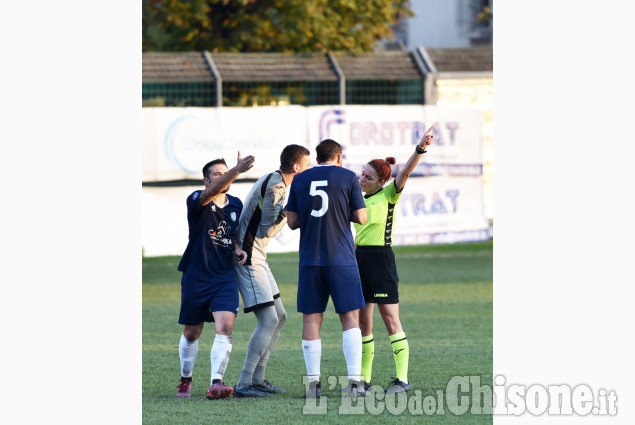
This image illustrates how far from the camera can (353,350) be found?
23.3 ft

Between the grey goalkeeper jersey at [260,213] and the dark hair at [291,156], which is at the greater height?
the dark hair at [291,156]

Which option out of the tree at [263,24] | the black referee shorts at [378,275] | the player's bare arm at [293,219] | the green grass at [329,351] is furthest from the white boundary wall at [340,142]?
the player's bare arm at [293,219]

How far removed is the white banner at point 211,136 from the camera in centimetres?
1859

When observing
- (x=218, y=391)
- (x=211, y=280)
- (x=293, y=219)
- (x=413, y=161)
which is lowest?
(x=218, y=391)

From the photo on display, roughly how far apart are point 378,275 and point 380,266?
0.24 feet

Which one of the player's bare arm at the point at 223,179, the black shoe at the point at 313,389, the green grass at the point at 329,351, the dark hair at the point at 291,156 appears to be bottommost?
the green grass at the point at 329,351

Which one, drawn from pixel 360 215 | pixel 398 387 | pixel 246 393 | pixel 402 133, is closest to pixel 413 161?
pixel 360 215

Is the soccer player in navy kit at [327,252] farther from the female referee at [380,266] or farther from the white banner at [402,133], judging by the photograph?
the white banner at [402,133]

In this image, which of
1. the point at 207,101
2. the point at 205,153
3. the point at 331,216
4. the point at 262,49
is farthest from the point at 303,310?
the point at 262,49

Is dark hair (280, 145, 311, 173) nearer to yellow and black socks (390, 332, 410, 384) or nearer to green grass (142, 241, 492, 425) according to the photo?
yellow and black socks (390, 332, 410, 384)

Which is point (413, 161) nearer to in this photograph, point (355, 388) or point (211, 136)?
point (355, 388)

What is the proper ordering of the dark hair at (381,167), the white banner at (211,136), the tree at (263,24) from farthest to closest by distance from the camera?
1. the tree at (263,24)
2. the white banner at (211,136)
3. the dark hair at (381,167)

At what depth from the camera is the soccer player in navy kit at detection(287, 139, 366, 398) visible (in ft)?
23.1

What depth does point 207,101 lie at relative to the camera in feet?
66.0
